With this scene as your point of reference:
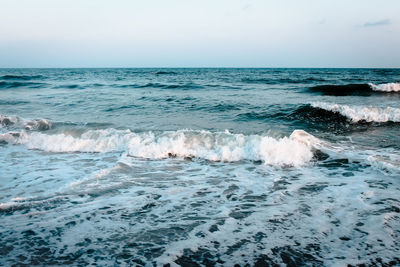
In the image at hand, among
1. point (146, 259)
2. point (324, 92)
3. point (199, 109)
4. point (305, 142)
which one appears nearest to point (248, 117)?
point (199, 109)

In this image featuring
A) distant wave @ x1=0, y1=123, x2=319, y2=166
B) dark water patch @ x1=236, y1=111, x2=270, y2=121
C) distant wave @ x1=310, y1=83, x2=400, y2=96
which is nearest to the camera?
distant wave @ x1=0, y1=123, x2=319, y2=166

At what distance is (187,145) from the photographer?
6477mm

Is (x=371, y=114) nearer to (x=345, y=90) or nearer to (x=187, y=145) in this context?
(x=187, y=145)

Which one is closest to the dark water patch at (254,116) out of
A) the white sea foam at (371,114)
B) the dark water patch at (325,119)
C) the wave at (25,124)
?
the dark water patch at (325,119)

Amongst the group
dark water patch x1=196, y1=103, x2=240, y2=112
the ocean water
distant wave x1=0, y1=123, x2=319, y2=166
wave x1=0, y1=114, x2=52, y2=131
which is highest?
dark water patch x1=196, y1=103, x2=240, y2=112

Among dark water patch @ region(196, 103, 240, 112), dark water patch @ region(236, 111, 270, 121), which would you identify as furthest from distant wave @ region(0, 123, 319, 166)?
dark water patch @ region(196, 103, 240, 112)

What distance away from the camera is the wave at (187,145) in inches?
227

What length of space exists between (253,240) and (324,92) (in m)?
16.8

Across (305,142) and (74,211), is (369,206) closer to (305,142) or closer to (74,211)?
(305,142)

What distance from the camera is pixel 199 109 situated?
1142cm

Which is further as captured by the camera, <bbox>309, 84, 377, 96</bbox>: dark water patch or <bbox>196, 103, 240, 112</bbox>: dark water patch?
<bbox>309, 84, 377, 96</bbox>: dark water patch

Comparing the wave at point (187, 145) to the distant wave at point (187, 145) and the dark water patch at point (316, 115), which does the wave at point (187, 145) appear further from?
the dark water patch at point (316, 115)

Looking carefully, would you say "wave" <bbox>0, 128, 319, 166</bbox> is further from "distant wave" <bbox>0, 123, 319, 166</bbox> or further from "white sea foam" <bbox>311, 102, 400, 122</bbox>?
"white sea foam" <bbox>311, 102, 400, 122</bbox>

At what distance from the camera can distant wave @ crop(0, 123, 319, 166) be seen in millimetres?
5760
